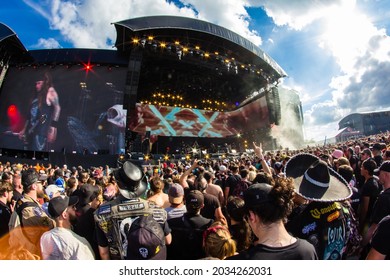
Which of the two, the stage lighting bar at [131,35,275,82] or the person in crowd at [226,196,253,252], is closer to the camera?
the person in crowd at [226,196,253,252]

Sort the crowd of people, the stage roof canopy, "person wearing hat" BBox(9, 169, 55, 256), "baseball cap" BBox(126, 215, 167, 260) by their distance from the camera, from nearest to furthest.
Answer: the crowd of people → "baseball cap" BBox(126, 215, 167, 260) → "person wearing hat" BBox(9, 169, 55, 256) → the stage roof canopy

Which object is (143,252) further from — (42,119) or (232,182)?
(42,119)

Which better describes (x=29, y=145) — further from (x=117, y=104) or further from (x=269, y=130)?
(x=269, y=130)

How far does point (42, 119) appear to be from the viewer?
69.6 feet

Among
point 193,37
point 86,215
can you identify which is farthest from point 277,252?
point 193,37

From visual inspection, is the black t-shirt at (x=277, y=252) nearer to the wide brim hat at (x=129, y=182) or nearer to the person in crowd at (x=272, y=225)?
the person in crowd at (x=272, y=225)

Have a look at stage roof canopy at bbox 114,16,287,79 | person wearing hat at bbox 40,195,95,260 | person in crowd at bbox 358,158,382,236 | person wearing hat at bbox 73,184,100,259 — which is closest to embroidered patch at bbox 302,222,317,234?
person in crowd at bbox 358,158,382,236

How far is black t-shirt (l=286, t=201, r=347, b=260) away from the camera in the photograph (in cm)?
201

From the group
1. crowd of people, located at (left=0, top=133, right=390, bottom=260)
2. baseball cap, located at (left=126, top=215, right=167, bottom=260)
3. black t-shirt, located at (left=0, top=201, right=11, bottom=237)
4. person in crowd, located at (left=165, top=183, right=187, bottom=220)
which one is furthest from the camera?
black t-shirt, located at (left=0, top=201, right=11, bottom=237)

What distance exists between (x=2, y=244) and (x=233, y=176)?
4270 millimetres

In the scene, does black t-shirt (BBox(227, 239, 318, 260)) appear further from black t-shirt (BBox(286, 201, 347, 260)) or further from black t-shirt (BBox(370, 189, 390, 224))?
black t-shirt (BBox(370, 189, 390, 224))

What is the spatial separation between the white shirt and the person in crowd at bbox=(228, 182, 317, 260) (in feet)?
4.81

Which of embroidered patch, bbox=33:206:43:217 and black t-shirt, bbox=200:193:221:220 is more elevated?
embroidered patch, bbox=33:206:43:217

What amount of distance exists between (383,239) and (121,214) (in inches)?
82.7
